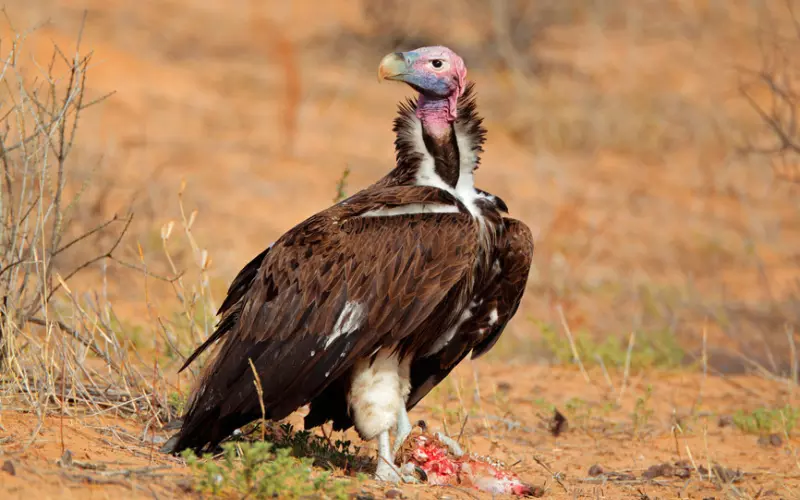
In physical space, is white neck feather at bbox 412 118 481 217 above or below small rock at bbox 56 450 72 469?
above

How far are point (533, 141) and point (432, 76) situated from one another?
9.82 m

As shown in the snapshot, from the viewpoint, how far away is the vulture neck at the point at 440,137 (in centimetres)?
503

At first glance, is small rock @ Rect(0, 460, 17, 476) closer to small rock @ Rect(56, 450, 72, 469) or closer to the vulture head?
small rock @ Rect(56, 450, 72, 469)

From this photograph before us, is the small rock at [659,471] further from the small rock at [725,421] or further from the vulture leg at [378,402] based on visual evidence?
the vulture leg at [378,402]

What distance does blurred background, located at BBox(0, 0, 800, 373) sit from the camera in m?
9.29

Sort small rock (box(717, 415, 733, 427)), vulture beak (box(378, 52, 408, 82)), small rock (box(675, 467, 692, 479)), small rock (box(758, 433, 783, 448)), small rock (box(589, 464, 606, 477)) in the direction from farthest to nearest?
1. small rock (box(717, 415, 733, 427))
2. small rock (box(758, 433, 783, 448))
3. small rock (box(589, 464, 606, 477))
4. small rock (box(675, 467, 692, 479))
5. vulture beak (box(378, 52, 408, 82))

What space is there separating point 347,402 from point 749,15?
16612mm

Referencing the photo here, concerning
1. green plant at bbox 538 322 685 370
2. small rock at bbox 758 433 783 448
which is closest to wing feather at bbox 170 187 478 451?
small rock at bbox 758 433 783 448

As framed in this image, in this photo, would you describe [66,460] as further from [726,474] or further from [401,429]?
[726,474]

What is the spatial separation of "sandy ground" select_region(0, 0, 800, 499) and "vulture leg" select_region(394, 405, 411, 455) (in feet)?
1.28

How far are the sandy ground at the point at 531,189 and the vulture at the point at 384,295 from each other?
1.28 ft

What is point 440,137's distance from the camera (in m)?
5.06

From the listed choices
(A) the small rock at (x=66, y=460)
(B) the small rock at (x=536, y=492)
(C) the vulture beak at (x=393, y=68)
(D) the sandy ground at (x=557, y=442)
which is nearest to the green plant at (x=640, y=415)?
(D) the sandy ground at (x=557, y=442)

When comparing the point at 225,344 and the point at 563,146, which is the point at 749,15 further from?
the point at 225,344
